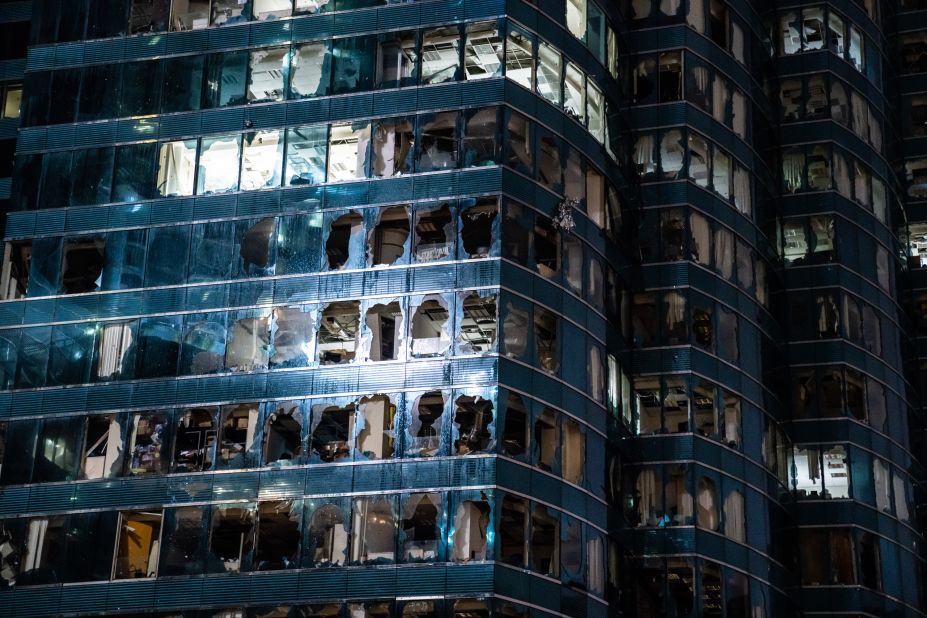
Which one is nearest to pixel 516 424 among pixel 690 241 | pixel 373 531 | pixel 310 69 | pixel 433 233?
pixel 373 531

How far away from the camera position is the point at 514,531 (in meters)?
69.0

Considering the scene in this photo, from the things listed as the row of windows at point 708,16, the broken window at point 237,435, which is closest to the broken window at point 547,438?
the broken window at point 237,435

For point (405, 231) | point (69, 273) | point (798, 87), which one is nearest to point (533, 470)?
point (405, 231)

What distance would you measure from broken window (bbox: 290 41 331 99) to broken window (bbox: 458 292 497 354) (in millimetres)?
11732

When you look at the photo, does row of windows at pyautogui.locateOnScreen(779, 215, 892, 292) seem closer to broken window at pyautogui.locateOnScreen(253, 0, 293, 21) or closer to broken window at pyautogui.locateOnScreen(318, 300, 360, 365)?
broken window at pyautogui.locateOnScreen(318, 300, 360, 365)

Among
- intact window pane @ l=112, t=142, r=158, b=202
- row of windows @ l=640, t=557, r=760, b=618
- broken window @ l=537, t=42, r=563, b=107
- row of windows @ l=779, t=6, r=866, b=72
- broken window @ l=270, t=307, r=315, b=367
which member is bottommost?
row of windows @ l=640, t=557, r=760, b=618

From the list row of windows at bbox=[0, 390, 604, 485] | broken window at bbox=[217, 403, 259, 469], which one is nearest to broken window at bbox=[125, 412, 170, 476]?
row of windows at bbox=[0, 390, 604, 485]

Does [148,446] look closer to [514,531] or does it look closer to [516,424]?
[516,424]

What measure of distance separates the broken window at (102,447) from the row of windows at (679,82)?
2826 centimetres

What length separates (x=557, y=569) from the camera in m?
70.4

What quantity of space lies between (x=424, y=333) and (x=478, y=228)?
15.3ft

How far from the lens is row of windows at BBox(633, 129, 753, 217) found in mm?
84312

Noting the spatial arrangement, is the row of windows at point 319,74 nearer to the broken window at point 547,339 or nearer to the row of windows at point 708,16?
the row of windows at point 708,16

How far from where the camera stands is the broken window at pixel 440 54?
76125 millimetres
